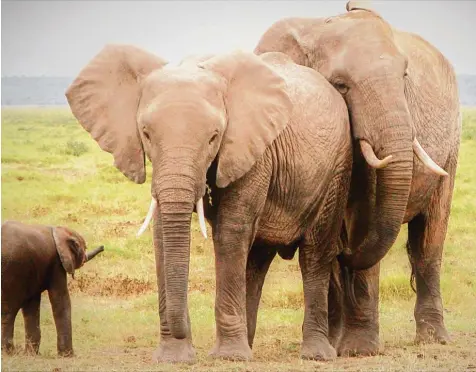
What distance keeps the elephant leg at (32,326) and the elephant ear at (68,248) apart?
A: 1.13 feet

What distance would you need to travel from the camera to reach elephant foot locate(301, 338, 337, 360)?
869cm

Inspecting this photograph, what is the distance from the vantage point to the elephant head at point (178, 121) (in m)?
7.30

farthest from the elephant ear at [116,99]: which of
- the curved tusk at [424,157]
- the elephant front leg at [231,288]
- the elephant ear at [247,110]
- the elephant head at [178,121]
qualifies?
the curved tusk at [424,157]

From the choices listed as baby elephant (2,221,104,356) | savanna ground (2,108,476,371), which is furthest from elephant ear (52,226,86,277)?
savanna ground (2,108,476,371)

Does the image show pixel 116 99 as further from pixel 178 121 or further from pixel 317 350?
pixel 317 350

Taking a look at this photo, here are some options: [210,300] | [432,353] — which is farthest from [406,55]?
[210,300]

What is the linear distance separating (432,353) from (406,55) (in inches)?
84.7

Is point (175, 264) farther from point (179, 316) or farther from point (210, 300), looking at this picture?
point (210, 300)

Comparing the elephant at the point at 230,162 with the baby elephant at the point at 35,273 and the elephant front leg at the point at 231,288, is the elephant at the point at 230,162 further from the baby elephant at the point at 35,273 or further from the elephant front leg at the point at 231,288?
the baby elephant at the point at 35,273

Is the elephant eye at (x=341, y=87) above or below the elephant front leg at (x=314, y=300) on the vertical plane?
above

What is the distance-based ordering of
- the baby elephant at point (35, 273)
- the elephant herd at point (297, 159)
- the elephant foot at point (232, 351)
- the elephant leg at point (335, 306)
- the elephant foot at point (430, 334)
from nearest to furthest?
the elephant herd at point (297, 159) < the elephant foot at point (232, 351) < the baby elephant at point (35, 273) < the elephant leg at point (335, 306) < the elephant foot at point (430, 334)

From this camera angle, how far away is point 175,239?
24.0ft

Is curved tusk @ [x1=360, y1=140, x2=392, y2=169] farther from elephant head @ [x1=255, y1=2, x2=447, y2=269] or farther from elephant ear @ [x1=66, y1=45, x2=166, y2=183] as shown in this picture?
elephant ear @ [x1=66, y1=45, x2=166, y2=183]

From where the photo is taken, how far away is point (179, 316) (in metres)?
7.35
